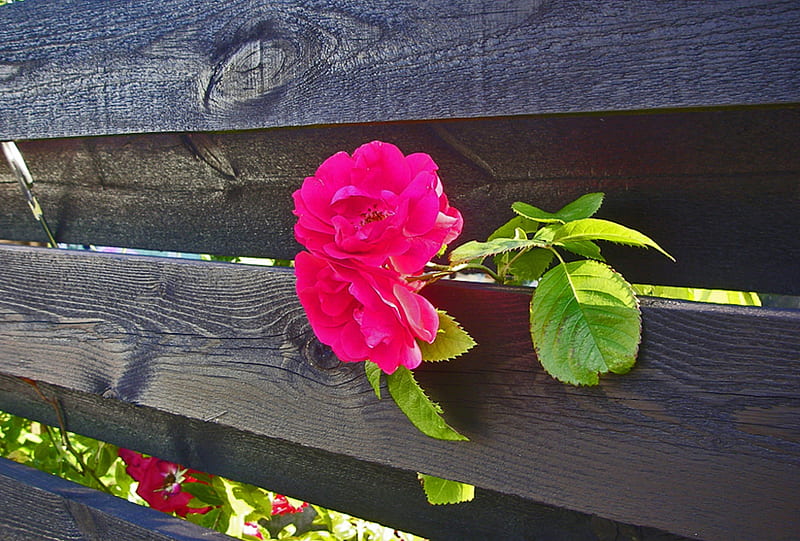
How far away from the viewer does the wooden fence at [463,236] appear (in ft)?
1.68

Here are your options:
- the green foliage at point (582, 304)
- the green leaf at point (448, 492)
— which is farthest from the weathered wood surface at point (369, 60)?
the green leaf at point (448, 492)

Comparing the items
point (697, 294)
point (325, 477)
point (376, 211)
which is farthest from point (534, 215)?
point (325, 477)

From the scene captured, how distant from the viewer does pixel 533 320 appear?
53cm

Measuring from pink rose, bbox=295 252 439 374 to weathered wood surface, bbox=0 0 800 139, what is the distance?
0.63 ft

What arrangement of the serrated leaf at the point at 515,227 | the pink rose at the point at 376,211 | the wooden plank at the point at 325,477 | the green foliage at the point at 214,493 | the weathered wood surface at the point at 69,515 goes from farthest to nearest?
the green foliage at the point at 214,493 < the weathered wood surface at the point at 69,515 < the wooden plank at the point at 325,477 < the serrated leaf at the point at 515,227 < the pink rose at the point at 376,211

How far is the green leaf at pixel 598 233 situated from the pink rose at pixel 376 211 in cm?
9

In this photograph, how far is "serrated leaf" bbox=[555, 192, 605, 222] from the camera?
0.53m

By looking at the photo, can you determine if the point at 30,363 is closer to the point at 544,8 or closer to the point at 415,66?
the point at 415,66

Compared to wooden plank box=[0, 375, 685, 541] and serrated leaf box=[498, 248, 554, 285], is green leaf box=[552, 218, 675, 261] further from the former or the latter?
wooden plank box=[0, 375, 685, 541]

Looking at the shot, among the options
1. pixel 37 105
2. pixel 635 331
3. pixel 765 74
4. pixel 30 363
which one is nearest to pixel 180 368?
pixel 30 363

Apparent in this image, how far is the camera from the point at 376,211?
506 millimetres

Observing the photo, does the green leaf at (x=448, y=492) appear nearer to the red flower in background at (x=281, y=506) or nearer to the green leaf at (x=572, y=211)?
the green leaf at (x=572, y=211)

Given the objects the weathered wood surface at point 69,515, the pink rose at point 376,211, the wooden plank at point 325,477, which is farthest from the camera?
the weathered wood surface at point 69,515

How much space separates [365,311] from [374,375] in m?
0.13
